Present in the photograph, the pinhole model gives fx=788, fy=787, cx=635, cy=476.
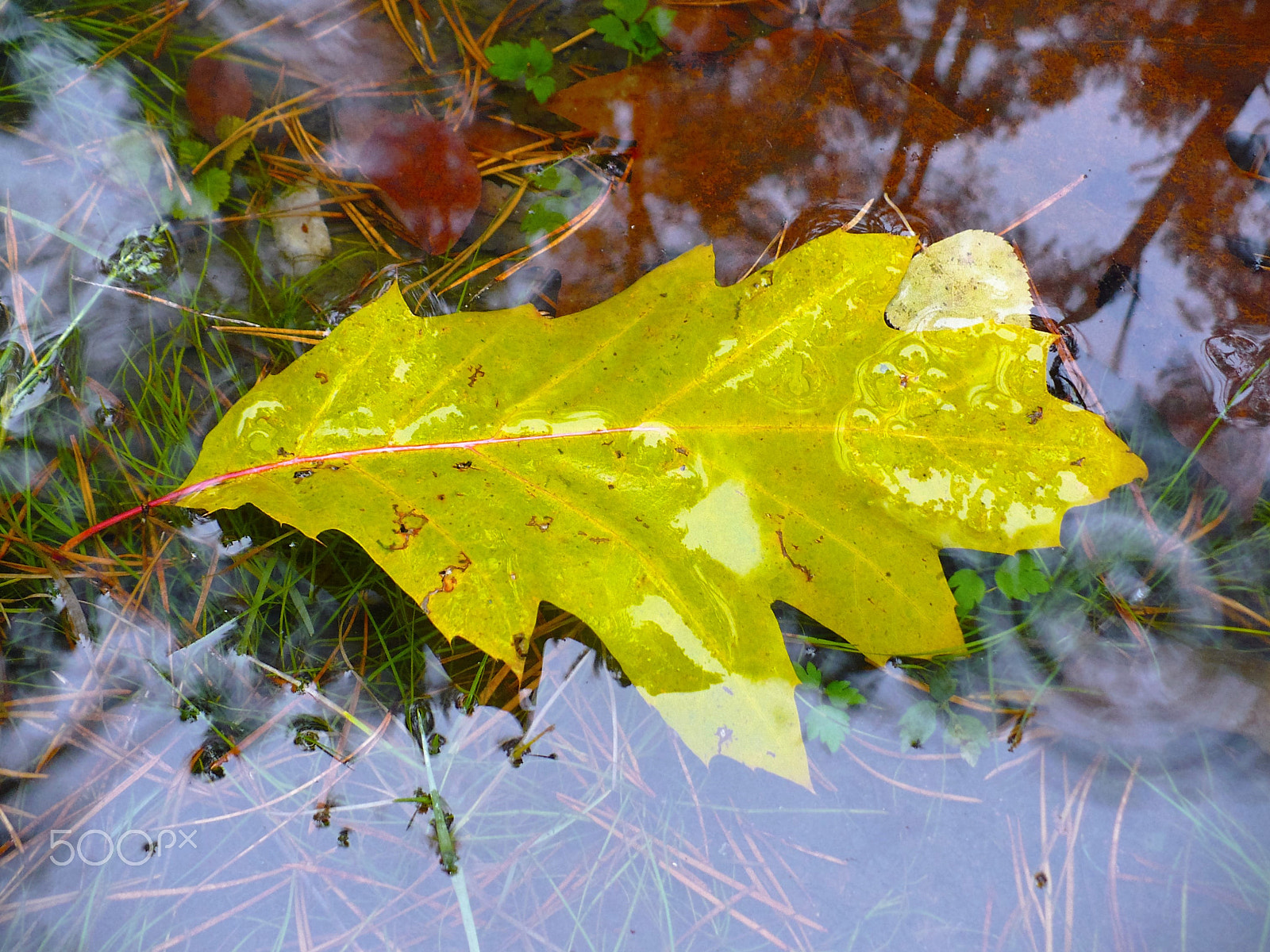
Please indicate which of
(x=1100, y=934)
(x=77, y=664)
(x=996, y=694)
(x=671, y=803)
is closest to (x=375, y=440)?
(x=77, y=664)

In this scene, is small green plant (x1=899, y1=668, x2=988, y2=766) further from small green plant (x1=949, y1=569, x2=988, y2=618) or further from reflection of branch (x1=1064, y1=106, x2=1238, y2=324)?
reflection of branch (x1=1064, y1=106, x2=1238, y2=324)

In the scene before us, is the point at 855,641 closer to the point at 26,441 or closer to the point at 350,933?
the point at 350,933

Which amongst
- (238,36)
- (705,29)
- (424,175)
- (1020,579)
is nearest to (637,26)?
(705,29)

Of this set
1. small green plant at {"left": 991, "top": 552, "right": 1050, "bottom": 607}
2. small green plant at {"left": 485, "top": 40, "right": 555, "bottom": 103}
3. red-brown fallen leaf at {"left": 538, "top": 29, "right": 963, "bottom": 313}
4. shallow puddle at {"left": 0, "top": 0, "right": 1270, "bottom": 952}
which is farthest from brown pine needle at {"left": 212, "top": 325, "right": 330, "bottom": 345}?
small green plant at {"left": 991, "top": 552, "right": 1050, "bottom": 607}

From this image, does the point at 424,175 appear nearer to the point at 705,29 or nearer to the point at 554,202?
the point at 554,202

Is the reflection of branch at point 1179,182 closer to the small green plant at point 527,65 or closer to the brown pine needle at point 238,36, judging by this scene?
the small green plant at point 527,65

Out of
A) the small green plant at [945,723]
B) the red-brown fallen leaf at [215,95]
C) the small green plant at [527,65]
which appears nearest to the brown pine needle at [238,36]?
the red-brown fallen leaf at [215,95]
